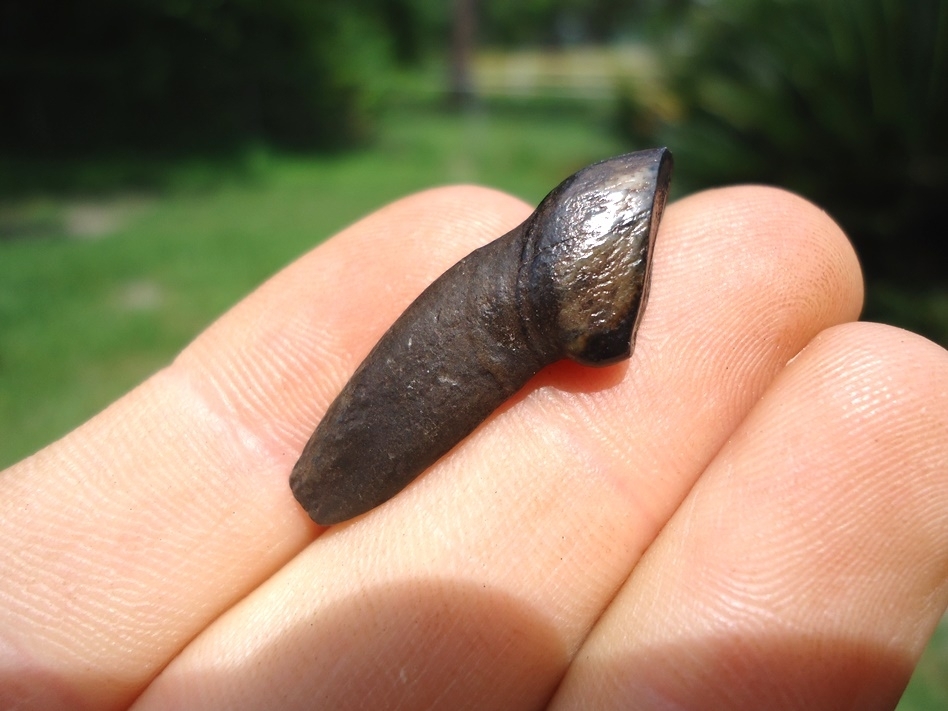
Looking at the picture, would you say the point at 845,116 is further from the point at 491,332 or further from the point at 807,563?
the point at 807,563

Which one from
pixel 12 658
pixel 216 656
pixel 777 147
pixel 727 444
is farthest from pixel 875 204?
pixel 12 658

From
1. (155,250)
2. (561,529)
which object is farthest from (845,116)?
(155,250)

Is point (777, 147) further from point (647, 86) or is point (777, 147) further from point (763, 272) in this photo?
point (763, 272)

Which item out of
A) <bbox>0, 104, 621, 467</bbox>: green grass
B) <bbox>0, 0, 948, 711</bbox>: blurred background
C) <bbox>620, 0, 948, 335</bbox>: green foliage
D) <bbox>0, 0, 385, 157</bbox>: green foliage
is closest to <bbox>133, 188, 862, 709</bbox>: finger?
<bbox>0, 0, 948, 711</bbox>: blurred background

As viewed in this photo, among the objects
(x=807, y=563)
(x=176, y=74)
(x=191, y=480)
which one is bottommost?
(x=807, y=563)

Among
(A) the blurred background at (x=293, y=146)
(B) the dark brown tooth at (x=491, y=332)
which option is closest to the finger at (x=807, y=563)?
(B) the dark brown tooth at (x=491, y=332)

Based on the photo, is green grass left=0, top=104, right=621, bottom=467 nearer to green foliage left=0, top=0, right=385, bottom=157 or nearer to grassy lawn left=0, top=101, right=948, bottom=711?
grassy lawn left=0, top=101, right=948, bottom=711
